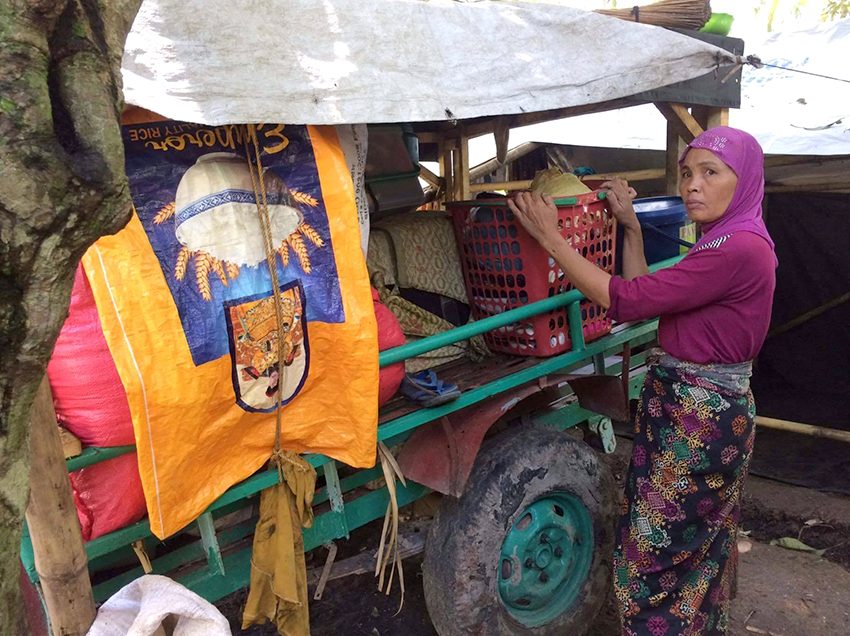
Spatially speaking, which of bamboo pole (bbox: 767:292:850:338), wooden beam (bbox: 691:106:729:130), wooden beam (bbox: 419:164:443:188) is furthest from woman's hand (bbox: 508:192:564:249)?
bamboo pole (bbox: 767:292:850:338)

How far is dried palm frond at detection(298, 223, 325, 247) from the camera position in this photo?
6.01 ft

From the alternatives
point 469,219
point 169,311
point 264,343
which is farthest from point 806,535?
point 169,311

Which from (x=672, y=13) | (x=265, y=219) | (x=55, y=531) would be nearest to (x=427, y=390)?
(x=265, y=219)

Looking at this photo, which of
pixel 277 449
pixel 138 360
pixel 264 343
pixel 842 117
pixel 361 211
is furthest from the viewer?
pixel 842 117

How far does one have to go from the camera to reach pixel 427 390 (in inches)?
86.7

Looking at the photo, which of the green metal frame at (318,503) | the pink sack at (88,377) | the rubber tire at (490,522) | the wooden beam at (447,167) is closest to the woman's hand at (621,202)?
the green metal frame at (318,503)

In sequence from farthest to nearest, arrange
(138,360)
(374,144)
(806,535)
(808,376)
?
1. (808,376)
2. (806,535)
3. (374,144)
4. (138,360)

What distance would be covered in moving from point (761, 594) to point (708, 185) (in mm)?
2226

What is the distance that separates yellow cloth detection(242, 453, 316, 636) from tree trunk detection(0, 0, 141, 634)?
969mm

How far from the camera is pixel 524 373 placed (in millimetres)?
2438

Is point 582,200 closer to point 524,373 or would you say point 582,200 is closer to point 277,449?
point 524,373

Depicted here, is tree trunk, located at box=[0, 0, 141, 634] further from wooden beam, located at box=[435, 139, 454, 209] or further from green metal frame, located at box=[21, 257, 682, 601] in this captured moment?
wooden beam, located at box=[435, 139, 454, 209]

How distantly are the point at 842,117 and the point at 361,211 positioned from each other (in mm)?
3719

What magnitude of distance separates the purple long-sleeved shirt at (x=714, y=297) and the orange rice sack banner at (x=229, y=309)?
0.95m
